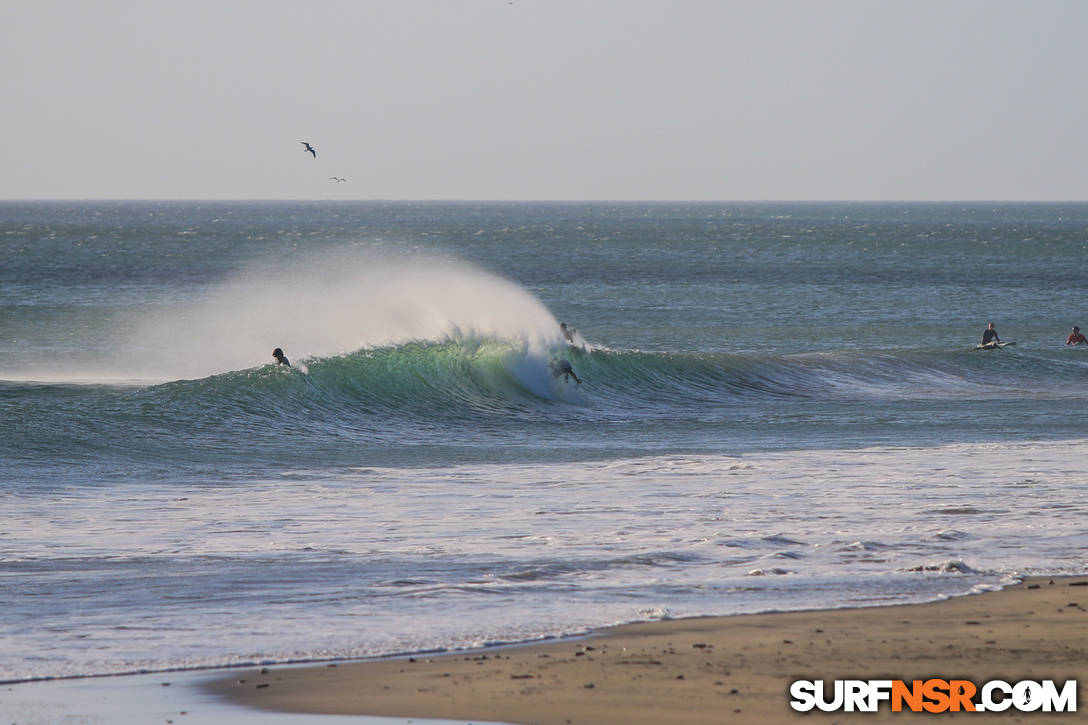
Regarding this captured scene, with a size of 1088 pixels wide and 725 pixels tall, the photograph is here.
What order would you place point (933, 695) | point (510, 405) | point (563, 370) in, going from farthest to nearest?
point (563, 370)
point (510, 405)
point (933, 695)

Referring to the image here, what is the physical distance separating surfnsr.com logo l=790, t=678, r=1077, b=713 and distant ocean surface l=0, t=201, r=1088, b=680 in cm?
183

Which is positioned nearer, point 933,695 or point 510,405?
point 933,695

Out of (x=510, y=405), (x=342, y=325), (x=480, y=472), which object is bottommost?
(x=510, y=405)

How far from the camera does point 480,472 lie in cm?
1611

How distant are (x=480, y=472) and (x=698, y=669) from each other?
8.22m

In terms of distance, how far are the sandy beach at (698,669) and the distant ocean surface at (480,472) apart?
16.9 inches

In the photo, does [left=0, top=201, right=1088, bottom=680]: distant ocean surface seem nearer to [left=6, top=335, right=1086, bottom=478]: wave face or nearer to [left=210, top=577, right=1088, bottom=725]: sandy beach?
[left=6, top=335, right=1086, bottom=478]: wave face

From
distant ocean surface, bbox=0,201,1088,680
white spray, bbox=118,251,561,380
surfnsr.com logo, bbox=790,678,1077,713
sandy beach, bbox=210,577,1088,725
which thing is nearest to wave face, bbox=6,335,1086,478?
distant ocean surface, bbox=0,201,1088,680

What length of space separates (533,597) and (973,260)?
71.6m

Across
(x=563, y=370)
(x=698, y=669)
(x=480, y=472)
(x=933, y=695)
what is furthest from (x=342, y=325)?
Answer: (x=933, y=695)

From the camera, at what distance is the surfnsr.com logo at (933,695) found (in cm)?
741

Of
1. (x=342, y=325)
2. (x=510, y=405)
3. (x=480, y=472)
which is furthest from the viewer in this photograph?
(x=342, y=325)

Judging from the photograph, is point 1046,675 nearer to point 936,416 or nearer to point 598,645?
point 598,645

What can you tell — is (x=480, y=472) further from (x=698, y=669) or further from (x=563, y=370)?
(x=563, y=370)
